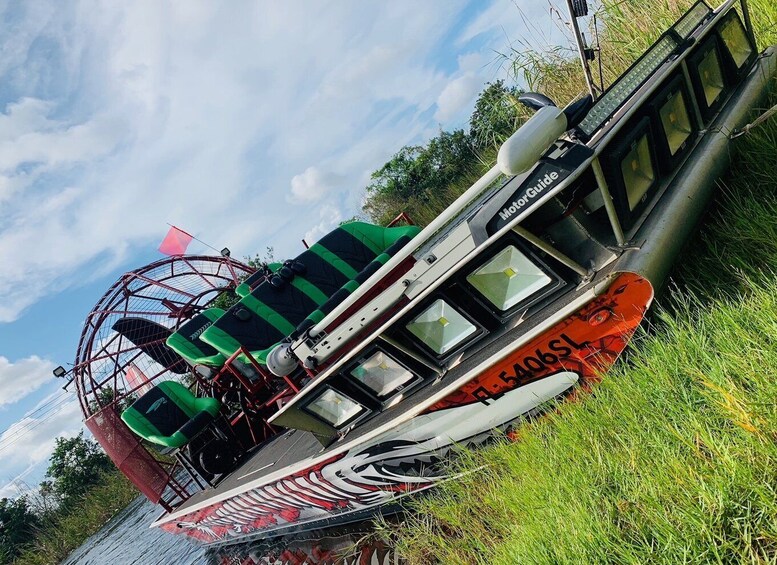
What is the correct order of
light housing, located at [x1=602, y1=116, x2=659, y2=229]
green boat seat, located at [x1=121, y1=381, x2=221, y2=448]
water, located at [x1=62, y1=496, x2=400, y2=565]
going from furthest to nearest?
green boat seat, located at [x1=121, y1=381, x2=221, y2=448], water, located at [x1=62, y1=496, x2=400, y2=565], light housing, located at [x1=602, y1=116, x2=659, y2=229]

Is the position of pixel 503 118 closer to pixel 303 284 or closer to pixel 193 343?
pixel 303 284

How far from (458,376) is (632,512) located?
3.62 feet

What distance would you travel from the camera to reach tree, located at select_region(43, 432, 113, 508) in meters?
17.5

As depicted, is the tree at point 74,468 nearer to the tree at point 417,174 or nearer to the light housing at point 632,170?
the tree at point 417,174

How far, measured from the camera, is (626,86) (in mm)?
2631

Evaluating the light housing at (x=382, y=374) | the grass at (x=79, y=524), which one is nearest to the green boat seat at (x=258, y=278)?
the light housing at (x=382, y=374)

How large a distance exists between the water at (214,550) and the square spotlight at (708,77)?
3249 millimetres

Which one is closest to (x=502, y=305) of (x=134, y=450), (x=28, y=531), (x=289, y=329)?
(x=289, y=329)

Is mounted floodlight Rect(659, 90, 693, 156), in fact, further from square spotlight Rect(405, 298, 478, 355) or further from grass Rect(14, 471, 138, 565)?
grass Rect(14, 471, 138, 565)

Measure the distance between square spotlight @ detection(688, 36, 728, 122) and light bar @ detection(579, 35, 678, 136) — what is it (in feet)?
0.79

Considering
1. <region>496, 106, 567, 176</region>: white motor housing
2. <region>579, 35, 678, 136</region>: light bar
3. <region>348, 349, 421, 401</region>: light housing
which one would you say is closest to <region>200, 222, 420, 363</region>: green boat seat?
<region>348, 349, 421, 401</region>: light housing

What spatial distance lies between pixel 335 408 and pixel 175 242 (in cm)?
541

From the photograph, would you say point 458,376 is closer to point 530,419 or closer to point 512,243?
point 530,419

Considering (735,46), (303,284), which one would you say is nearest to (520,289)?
(735,46)
